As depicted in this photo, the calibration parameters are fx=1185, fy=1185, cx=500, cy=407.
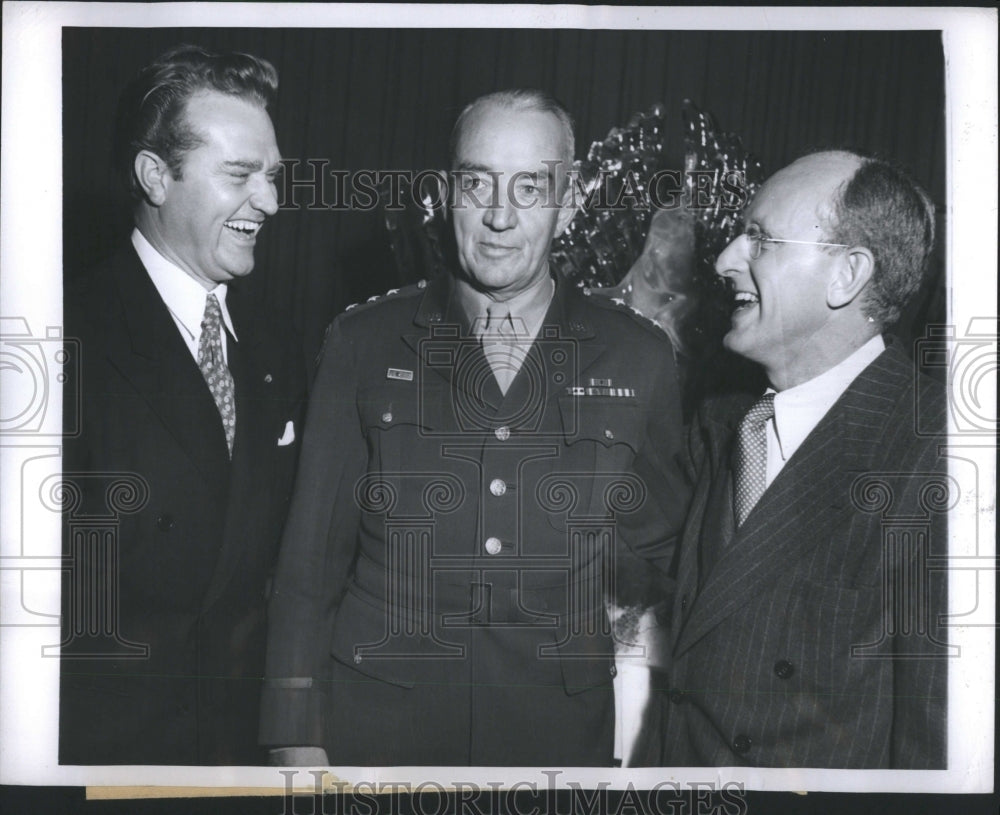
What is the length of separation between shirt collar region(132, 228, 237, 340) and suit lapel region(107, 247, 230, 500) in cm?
2

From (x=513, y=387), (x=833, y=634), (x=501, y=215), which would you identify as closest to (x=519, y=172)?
(x=501, y=215)

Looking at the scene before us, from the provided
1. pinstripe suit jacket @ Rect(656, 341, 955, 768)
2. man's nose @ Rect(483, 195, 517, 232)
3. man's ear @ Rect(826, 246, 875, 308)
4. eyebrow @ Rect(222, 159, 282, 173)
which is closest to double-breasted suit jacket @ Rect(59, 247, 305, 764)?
eyebrow @ Rect(222, 159, 282, 173)

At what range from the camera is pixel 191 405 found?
2.38 m

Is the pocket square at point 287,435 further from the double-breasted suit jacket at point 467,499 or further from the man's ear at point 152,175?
the man's ear at point 152,175

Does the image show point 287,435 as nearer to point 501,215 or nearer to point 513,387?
point 513,387

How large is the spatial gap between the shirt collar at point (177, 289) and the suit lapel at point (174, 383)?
2cm

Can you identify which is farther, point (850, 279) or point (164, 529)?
point (164, 529)

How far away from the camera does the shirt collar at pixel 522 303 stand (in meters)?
2.37

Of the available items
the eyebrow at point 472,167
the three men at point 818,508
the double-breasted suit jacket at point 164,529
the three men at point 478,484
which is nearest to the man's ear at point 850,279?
the three men at point 818,508

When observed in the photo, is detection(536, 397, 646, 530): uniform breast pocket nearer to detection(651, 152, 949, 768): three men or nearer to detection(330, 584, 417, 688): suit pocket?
detection(651, 152, 949, 768): three men

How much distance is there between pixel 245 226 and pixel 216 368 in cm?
29

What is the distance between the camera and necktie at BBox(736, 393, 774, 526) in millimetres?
2318

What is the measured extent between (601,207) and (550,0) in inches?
17.8

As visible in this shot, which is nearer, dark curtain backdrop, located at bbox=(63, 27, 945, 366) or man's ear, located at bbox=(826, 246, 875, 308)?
man's ear, located at bbox=(826, 246, 875, 308)
